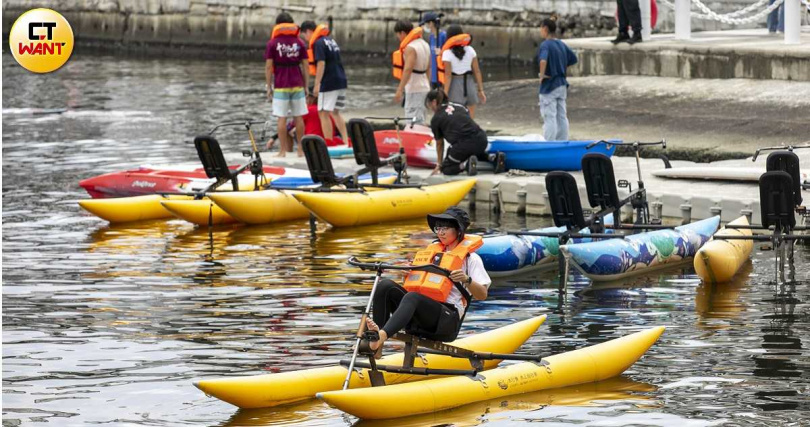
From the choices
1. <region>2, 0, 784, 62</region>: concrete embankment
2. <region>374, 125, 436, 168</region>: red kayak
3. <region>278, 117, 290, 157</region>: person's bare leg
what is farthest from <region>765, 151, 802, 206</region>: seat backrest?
<region>2, 0, 784, 62</region>: concrete embankment

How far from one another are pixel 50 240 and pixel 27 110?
18314 mm

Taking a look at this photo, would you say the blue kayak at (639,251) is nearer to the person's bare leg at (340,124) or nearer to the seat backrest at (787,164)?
the seat backrest at (787,164)

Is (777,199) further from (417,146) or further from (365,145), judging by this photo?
(417,146)

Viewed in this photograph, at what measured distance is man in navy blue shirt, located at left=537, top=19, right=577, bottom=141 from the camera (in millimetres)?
19328

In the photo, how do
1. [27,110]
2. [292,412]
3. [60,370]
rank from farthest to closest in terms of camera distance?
1. [27,110]
2. [60,370]
3. [292,412]

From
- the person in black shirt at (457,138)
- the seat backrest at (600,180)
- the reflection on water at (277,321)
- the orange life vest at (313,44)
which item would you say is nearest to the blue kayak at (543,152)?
the person in black shirt at (457,138)

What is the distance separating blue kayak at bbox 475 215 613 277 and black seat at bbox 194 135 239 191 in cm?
453

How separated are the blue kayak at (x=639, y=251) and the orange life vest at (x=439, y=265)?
11.4ft

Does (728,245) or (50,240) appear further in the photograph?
(50,240)

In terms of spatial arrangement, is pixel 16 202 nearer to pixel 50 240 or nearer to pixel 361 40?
pixel 50 240

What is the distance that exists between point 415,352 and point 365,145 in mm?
8084

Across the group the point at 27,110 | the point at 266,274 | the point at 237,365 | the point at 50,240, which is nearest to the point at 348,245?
the point at 266,274

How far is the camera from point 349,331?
40.0 feet

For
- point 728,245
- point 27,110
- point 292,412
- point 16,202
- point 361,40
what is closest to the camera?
point 292,412
